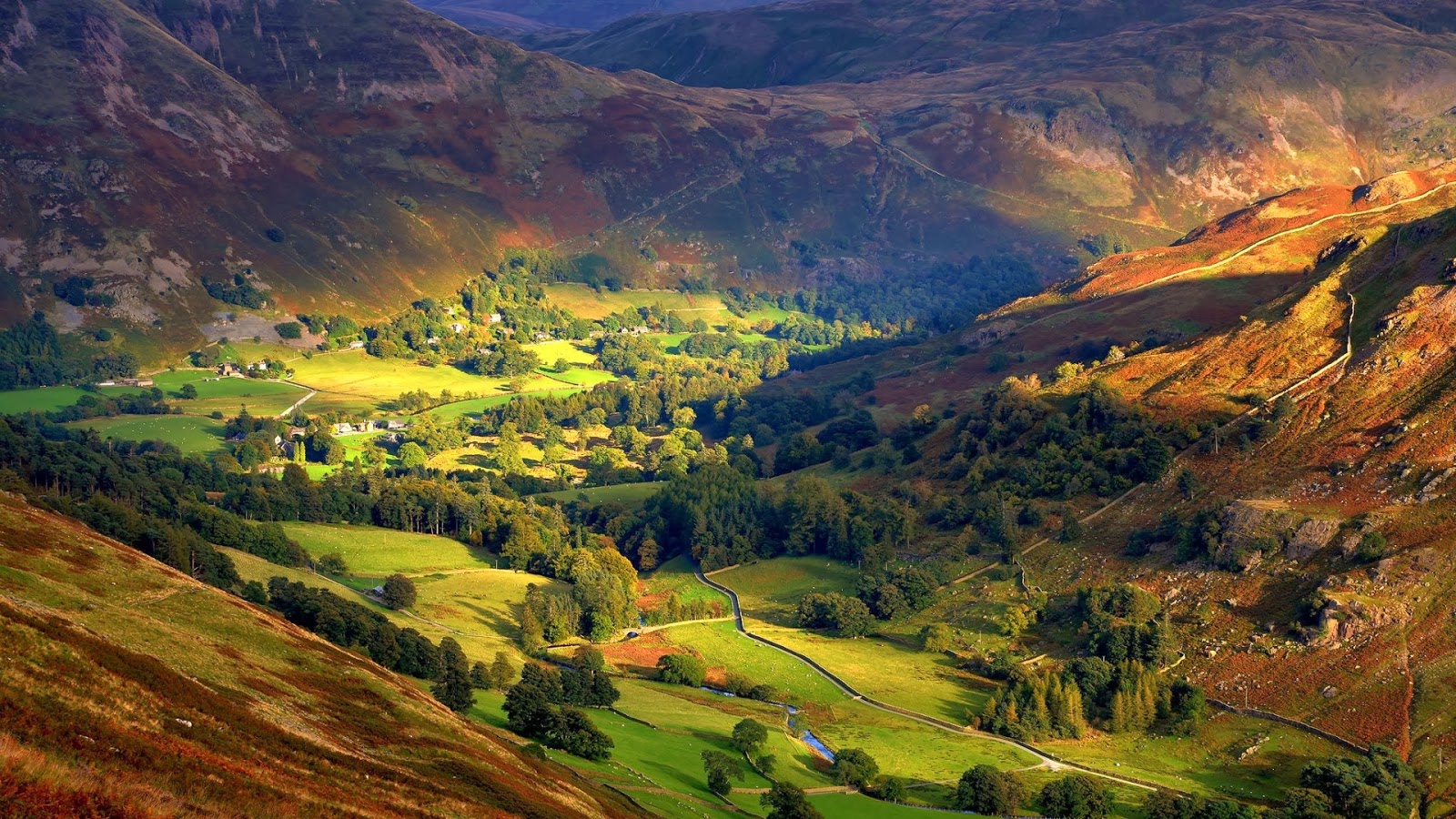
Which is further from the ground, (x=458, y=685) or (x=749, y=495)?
(x=749, y=495)

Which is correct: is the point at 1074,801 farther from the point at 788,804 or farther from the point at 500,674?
the point at 500,674

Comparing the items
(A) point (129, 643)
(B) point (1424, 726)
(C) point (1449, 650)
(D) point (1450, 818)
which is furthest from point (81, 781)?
(C) point (1449, 650)

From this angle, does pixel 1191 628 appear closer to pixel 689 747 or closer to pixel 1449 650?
pixel 1449 650

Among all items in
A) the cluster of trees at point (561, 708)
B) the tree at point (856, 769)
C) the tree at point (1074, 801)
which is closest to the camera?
the tree at point (1074, 801)

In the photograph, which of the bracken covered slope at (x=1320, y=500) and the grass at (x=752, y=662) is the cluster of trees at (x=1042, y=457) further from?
the grass at (x=752, y=662)

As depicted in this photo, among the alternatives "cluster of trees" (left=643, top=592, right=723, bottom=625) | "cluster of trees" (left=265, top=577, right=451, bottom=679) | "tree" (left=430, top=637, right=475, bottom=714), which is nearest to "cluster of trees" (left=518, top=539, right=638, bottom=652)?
"cluster of trees" (left=643, top=592, right=723, bottom=625)

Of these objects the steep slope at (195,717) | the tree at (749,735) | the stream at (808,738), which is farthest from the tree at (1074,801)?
the steep slope at (195,717)
